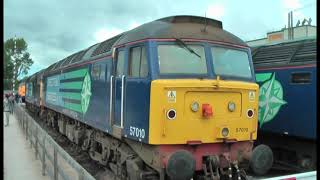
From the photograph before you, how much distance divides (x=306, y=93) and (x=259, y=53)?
2.26m

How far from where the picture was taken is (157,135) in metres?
7.65

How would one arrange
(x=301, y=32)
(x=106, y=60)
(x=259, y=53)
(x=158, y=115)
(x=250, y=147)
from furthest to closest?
(x=301, y=32), (x=259, y=53), (x=106, y=60), (x=250, y=147), (x=158, y=115)

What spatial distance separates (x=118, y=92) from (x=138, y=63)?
2.92 feet

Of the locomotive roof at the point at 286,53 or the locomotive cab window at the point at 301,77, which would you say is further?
the locomotive roof at the point at 286,53

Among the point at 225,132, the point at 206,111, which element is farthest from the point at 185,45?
the point at 225,132

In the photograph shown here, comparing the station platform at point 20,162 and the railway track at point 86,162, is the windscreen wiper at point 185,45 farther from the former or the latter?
the station platform at point 20,162

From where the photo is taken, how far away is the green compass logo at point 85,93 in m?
11.7

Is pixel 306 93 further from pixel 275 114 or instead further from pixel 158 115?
pixel 158 115

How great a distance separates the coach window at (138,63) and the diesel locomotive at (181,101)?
2cm

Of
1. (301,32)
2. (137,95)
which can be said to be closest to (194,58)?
(137,95)

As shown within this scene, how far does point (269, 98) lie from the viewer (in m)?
11.2

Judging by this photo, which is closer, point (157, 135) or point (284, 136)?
point (157, 135)

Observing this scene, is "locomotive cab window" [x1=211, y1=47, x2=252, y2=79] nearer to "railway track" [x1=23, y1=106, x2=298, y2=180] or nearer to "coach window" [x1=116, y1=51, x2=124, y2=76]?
"coach window" [x1=116, y1=51, x2=124, y2=76]

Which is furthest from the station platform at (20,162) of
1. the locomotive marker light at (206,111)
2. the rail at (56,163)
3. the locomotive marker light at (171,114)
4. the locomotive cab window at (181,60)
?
the locomotive marker light at (206,111)
